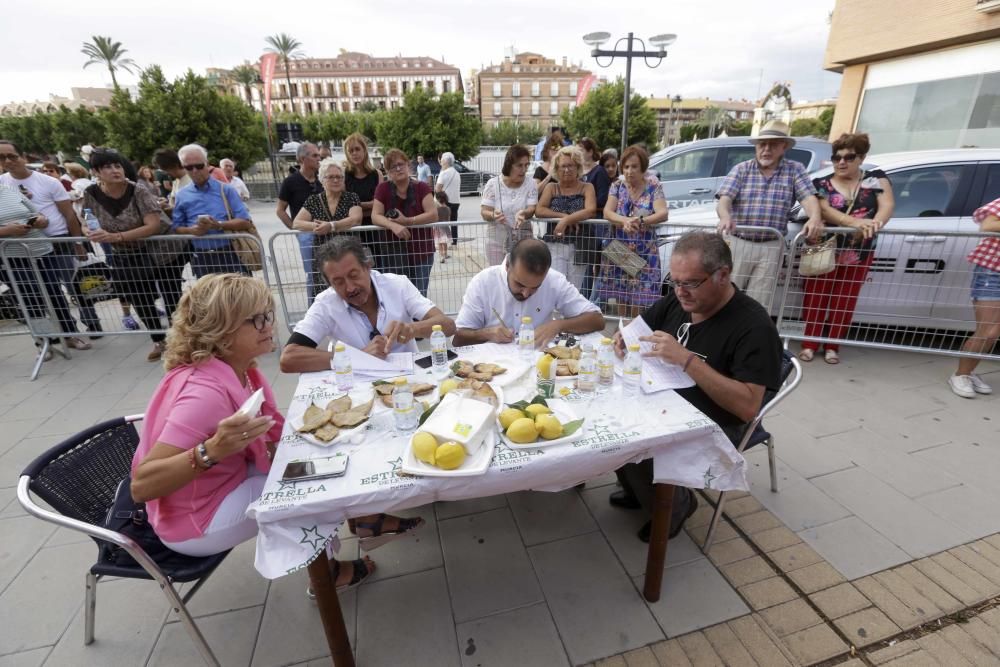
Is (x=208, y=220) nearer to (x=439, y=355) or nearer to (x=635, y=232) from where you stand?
(x=439, y=355)

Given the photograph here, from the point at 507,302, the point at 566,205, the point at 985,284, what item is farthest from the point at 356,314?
the point at 985,284

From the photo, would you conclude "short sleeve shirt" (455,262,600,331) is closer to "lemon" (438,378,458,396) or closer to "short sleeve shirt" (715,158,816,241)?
"lemon" (438,378,458,396)

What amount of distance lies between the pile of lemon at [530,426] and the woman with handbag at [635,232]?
3.02 meters

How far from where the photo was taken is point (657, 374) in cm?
217

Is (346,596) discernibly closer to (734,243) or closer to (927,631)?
(927,631)

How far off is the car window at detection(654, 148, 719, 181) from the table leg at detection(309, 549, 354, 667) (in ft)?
25.2

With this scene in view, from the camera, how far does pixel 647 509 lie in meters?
2.52

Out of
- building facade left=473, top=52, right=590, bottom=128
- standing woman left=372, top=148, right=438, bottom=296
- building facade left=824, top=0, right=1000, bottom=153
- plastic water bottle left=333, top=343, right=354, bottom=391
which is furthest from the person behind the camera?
building facade left=473, top=52, right=590, bottom=128

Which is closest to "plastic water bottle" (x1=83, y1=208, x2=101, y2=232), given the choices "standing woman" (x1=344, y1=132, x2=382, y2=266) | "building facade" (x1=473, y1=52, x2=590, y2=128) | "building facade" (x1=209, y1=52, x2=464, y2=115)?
"standing woman" (x1=344, y1=132, x2=382, y2=266)

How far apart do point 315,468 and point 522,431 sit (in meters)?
0.75

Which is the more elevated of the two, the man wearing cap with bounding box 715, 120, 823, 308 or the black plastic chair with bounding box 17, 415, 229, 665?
the man wearing cap with bounding box 715, 120, 823, 308

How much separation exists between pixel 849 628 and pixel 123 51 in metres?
61.8

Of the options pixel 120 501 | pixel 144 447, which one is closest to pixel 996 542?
pixel 144 447

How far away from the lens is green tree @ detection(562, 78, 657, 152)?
27.2m
